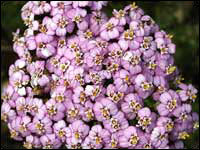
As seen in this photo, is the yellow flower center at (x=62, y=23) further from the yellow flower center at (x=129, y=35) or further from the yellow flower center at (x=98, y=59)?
the yellow flower center at (x=129, y=35)

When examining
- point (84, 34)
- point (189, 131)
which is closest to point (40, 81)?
point (84, 34)

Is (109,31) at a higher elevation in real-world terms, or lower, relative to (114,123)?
higher

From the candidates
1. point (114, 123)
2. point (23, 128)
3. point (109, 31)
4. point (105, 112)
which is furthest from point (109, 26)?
point (23, 128)

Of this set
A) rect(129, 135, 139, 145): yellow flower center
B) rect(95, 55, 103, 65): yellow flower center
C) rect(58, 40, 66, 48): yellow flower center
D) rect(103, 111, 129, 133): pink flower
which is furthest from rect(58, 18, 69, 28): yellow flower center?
rect(129, 135, 139, 145): yellow flower center

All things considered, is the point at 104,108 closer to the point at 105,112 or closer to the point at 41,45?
the point at 105,112

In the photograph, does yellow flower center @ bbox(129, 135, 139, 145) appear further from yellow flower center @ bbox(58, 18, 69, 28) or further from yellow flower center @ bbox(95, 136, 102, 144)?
yellow flower center @ bbox(58, 18, 69, 28)

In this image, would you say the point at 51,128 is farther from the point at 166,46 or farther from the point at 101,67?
the point at 166,46

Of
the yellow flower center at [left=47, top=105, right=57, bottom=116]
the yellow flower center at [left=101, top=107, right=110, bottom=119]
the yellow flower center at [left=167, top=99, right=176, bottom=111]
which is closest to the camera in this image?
the yellow flower center at [left=101, top=107, right=110, bottom=119]

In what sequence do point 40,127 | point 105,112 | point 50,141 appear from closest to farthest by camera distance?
point 105,112 < point 40,127 < point 50,141

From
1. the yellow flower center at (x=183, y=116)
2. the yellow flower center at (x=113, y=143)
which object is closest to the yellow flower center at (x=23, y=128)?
the yellow flower center at (x=113, y=143)
